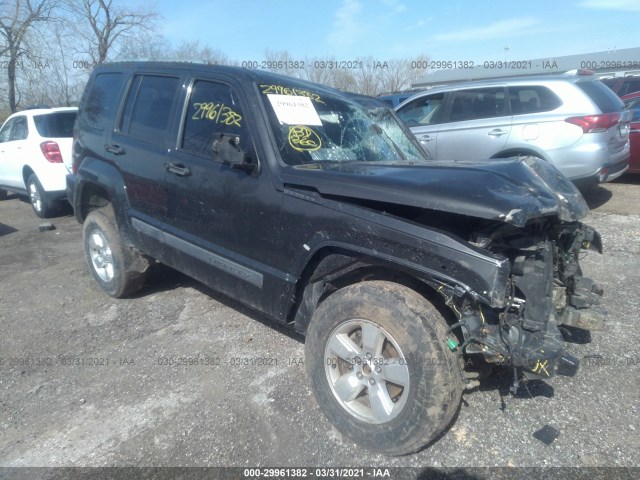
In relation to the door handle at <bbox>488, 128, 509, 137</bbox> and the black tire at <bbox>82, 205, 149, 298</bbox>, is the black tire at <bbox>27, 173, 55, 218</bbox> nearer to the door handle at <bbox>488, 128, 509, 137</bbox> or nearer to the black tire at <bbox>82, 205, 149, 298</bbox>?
the black tire at <bbox>82, 205, 149, 298</bbox>

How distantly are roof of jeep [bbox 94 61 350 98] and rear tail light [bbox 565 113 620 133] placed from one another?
12.8 ft

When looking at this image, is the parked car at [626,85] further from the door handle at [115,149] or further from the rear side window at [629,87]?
the door handle at [115,149]

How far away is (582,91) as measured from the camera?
6.45 metres

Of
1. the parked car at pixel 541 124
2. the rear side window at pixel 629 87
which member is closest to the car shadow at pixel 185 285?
the parked car at pixel 541 124

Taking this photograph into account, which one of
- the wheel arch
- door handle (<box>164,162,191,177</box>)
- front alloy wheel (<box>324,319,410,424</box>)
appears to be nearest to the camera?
front alloy wheel (<box>324,319,410,424</box>)

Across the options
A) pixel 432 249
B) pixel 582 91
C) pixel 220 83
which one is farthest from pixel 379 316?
pixel 582 91

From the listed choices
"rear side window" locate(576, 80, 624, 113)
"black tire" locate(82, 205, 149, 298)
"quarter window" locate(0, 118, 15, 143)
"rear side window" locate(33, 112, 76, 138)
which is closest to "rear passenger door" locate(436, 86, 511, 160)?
"rear side window" locate(576, 80, 624, 113)

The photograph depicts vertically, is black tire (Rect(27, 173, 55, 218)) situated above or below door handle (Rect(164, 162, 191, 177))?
below

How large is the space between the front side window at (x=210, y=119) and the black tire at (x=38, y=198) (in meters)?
5.19

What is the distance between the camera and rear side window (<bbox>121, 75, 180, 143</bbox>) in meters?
3.70

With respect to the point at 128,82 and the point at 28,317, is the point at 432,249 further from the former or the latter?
the point at 28,317

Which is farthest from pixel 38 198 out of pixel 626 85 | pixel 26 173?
pixel 626 85

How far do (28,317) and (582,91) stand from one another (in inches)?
277

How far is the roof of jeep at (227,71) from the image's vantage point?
331 centimetres
